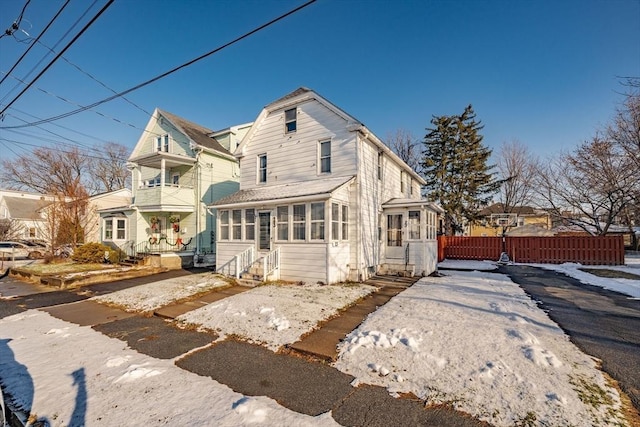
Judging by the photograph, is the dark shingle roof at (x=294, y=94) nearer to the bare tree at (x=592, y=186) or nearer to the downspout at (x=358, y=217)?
the downspout at (x=358, y=217)

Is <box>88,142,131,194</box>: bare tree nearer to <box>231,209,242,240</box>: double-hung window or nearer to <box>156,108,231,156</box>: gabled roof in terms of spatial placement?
<box>156,108,231,156</box>: gabled roof

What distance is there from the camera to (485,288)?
929cm

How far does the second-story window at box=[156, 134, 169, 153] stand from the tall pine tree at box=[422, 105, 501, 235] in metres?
21.9

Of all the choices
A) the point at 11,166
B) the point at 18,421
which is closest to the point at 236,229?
the point at 18,421

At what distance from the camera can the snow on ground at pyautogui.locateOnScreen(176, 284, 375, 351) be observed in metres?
5.64

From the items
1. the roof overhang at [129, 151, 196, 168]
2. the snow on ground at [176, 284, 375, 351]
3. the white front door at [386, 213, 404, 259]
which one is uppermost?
the roof overhang at [129, 151, 196, 168]

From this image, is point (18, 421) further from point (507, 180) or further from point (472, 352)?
point (507, 180)

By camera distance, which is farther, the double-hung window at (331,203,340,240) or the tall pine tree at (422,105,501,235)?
the tall pine tree at (422,105,501,235)

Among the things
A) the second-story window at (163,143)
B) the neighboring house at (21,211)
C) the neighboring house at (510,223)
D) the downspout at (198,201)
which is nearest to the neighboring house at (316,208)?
the downspout at (198,201)

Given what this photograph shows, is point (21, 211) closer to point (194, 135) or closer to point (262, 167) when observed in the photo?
point (194, 135)

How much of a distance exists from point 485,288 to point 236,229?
9.85 meters

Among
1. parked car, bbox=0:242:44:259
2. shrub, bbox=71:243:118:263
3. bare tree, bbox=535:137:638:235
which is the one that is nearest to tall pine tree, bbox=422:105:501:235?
bare tree, bbox=535:137:638:235

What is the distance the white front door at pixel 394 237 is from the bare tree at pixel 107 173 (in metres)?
38.9

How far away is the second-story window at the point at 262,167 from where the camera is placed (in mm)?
13438
